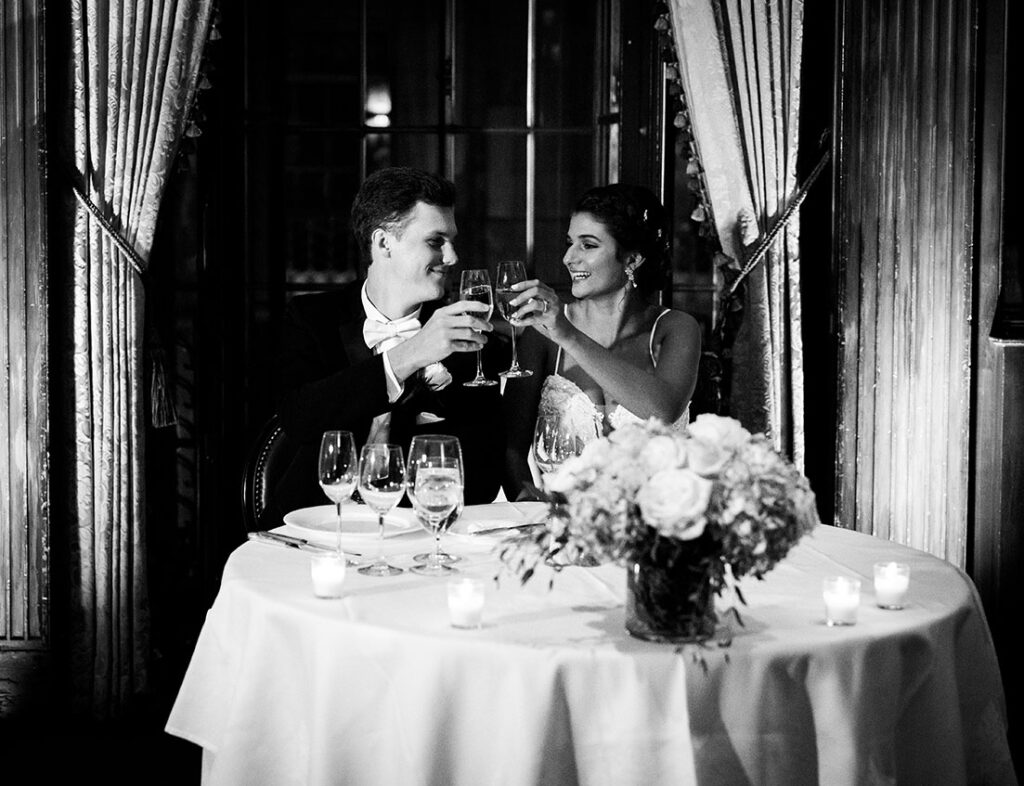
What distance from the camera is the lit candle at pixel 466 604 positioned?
64.6 inches

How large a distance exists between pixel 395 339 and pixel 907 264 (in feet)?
4.64

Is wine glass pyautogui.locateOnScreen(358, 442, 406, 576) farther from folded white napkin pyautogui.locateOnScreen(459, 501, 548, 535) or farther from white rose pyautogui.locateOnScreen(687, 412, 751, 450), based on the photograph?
white rose pyautogui.locateOnScreen(687, 412, 751, 450)

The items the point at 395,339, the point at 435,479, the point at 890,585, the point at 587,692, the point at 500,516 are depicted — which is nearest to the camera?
the point at 587,692

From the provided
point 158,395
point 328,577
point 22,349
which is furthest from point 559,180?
point 328,577

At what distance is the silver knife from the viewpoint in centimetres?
209

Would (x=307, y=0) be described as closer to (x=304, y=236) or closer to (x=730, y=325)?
(x=304, y=236)

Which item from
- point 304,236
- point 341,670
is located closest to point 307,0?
point 304,236

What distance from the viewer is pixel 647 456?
4.95 feet

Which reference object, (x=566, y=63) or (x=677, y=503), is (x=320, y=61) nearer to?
(x=566, y=63)

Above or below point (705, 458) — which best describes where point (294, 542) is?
below

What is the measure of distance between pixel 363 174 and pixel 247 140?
1.24ft

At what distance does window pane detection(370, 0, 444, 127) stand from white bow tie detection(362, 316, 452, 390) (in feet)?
4.11

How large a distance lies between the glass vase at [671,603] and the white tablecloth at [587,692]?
0.02 m

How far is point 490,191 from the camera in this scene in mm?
4098
